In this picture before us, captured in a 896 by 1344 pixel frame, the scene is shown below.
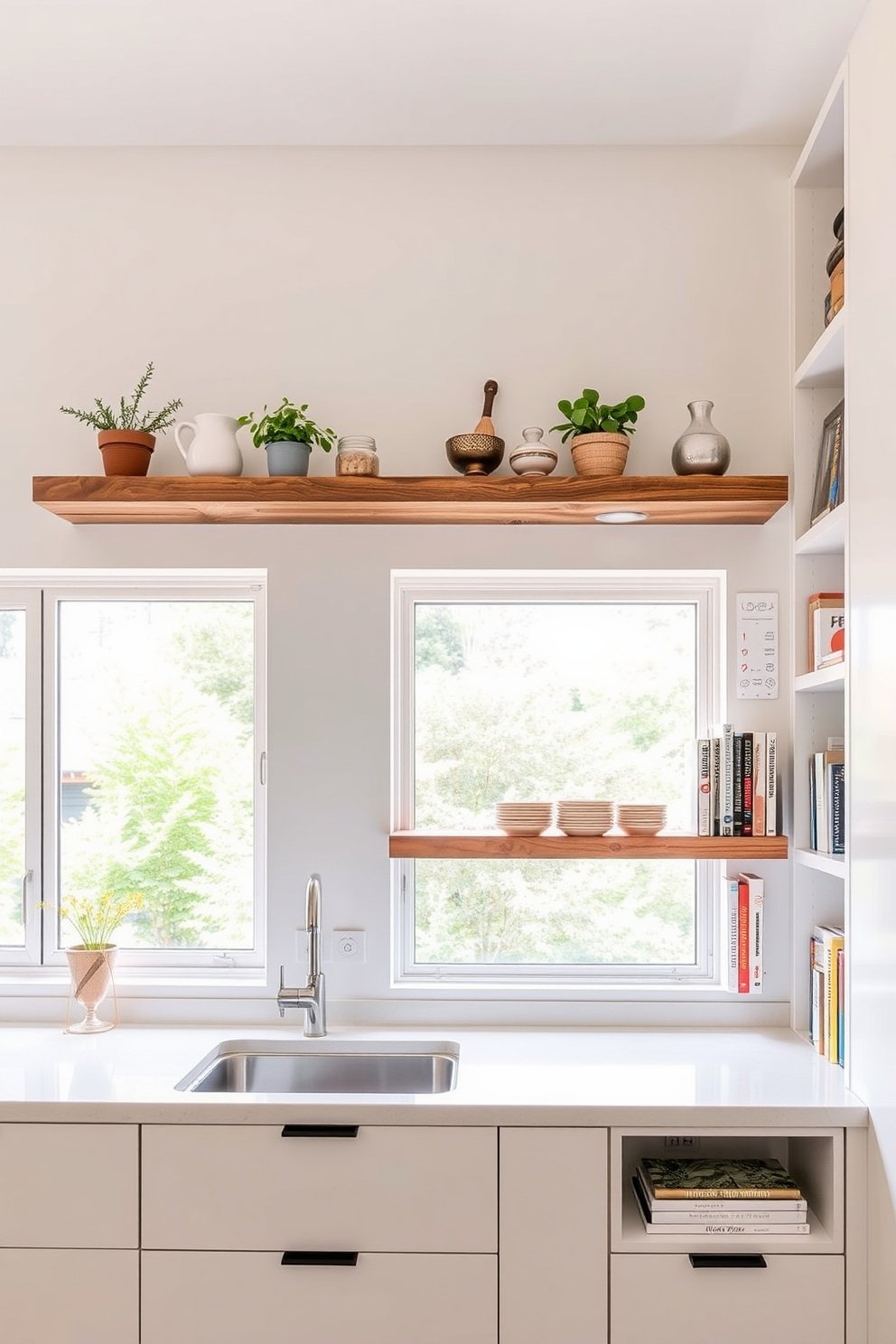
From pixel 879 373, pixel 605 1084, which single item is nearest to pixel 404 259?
pixel 879 373

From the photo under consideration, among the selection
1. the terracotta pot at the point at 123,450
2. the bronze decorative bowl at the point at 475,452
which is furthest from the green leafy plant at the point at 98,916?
the bronze decorative bowl at the point at 475,452

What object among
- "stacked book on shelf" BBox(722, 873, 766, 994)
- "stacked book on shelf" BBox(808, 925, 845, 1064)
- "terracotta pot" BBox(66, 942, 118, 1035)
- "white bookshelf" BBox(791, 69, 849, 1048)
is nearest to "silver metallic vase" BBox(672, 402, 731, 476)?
"white bookshelf" BBox(791, 69, 849, 1048)

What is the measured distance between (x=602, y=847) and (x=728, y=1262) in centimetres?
82

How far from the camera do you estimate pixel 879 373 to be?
5.77 ft

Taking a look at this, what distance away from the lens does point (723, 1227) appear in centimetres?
184

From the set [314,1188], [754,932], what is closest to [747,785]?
[754,932]

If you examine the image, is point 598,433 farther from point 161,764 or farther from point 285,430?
point 161,764

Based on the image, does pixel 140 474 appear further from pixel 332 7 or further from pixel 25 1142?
pixel 25 1142

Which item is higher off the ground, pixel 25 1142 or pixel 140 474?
pixel 140 474

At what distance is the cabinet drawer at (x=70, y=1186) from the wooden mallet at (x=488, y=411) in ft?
5.23

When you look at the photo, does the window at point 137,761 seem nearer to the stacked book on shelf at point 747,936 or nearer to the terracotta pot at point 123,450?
the terracotta pot at point 123,450

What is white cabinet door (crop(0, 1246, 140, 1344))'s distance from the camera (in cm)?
185

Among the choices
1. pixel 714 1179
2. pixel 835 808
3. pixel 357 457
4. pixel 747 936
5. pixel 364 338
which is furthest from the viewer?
pixel 364 338

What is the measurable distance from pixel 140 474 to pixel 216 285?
52cm
